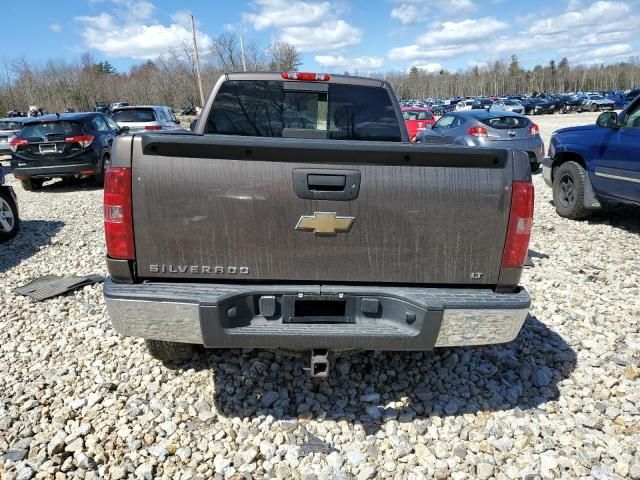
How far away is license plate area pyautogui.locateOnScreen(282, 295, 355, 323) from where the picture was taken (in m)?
2.38

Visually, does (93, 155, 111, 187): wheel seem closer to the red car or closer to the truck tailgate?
the truck tailgate

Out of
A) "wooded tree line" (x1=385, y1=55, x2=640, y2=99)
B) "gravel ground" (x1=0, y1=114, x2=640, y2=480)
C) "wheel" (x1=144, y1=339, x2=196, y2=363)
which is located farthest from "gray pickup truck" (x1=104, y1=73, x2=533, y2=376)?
"wooded tree line" (x1=385, y1=55, x2=640, y2=99)

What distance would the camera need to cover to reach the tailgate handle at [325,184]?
2316mm

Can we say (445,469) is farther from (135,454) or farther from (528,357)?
(135,454)

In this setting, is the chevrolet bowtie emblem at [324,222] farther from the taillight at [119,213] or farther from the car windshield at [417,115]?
the car windshield at [417,115]

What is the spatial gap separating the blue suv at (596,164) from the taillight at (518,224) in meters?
4.57

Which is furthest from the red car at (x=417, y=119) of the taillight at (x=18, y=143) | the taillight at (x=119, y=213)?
the taillight at (x=119, y=213)

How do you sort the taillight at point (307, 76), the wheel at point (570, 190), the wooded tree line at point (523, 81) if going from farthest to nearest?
the wooded tree line at point (523, 81) → the wheel at point (570, 190) → the taillight at point (307, 76)

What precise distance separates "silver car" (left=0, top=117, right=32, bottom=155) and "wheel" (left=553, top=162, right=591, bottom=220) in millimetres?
15572

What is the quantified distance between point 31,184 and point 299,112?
382 inches

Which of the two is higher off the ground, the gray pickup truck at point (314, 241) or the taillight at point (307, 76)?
the taillight at point (307, 76)

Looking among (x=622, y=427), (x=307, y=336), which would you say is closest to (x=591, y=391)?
(x=622, y=427)

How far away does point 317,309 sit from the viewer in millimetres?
2443

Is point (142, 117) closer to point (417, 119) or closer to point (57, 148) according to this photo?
point (57, 148)
